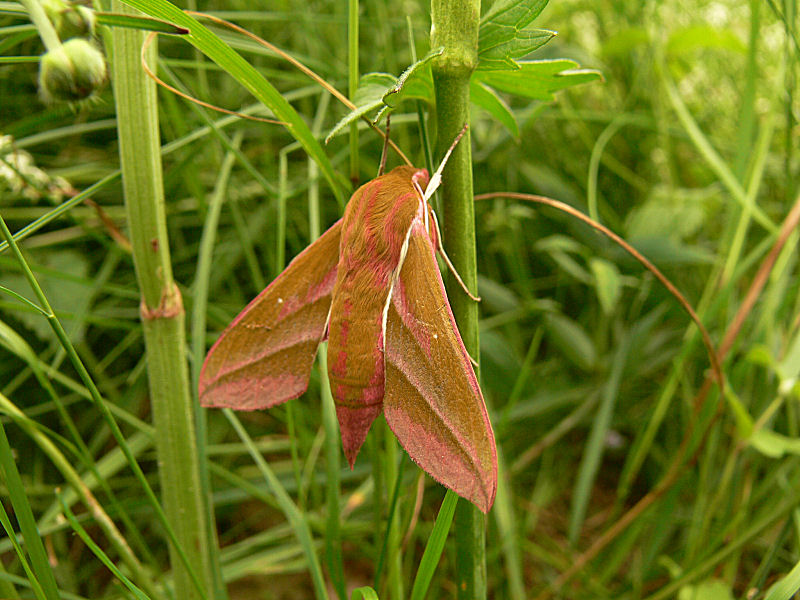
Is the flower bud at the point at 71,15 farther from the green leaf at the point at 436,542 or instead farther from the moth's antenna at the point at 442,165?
the green leaf at the point at 436,542

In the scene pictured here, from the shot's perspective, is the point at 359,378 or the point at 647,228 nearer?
the point at 359,378

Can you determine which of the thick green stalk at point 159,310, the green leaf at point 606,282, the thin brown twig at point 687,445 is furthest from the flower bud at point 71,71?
the green leaf at point 606,282

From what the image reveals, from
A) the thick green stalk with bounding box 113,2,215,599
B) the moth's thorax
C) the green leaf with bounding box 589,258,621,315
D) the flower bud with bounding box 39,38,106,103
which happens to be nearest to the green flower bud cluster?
the flower bud with bounding box 39,38,106,103

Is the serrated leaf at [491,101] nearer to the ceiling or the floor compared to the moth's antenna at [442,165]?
nearer to the ceiling

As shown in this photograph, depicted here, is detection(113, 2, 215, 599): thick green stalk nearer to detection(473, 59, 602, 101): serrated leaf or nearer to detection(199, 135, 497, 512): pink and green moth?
detection(199, 135, 497, 512): pink and green moth

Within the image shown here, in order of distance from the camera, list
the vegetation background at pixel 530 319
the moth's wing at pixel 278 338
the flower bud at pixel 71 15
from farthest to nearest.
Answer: the vegetation background at pixel 530 319 < the moth's wing at pixel 278 338 < the flower bud at pixel 71 15

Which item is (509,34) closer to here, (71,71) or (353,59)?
(353,59)

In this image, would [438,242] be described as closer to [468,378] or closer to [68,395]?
[468,378]

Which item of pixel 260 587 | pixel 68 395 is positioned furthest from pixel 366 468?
pixel 68 395
